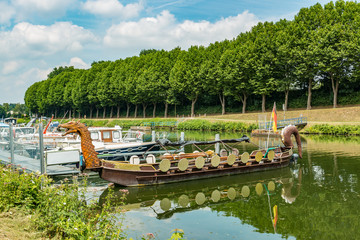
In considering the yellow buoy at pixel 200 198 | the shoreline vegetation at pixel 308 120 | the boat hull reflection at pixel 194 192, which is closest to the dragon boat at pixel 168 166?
the boat hull reflection at pixel 194 192

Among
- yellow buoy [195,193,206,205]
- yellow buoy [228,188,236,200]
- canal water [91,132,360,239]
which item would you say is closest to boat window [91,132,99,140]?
canal water [91,132,360,239]

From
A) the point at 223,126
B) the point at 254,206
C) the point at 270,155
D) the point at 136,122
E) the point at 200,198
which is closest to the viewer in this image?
the point at 254,206

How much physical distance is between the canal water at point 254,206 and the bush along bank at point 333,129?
2423 centimetres

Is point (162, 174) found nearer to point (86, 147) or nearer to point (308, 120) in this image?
point (86, 147)

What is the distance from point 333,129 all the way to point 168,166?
3417 cm

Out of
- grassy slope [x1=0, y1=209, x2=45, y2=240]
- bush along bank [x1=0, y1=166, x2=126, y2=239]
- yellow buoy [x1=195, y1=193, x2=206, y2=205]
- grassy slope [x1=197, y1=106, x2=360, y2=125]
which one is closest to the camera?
grassy slope [x1=0, y1=209, x2=45, y2=240]

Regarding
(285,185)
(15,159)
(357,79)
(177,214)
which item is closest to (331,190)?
(285,185)

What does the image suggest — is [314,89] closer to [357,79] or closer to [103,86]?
[357,79]

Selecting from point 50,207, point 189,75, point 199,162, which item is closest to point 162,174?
point 199,162

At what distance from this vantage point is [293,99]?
60.8 m

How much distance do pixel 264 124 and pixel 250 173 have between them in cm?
3153

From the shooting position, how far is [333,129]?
43.9m

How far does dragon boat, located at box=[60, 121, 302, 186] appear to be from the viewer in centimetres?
1636

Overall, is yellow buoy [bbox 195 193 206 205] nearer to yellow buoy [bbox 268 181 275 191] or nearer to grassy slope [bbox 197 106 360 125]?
yellow buoy [bbox 268 181 275 191]
